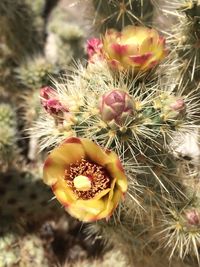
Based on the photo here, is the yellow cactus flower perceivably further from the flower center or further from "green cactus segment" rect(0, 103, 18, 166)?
"green cactus segment" rect(0, 103, 18, 166)

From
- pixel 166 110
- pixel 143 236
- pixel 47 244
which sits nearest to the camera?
pixel 166 110

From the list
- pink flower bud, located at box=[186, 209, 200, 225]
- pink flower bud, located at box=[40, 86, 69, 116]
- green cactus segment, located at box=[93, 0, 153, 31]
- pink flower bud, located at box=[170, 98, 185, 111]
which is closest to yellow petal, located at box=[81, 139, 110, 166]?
pink flower bud, located at box=[40, 86, 69, 116]

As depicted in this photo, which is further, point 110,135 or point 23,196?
point 23,196

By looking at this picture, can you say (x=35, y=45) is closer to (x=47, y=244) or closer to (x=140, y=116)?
(x=47, y=244)

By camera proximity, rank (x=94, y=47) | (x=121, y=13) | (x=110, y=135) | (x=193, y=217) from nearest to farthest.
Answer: (x=110, y=135) < (x=193, y=217) < (x=94, y=47) < (x=121, y=13)

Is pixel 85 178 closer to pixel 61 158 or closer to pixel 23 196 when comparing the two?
pixel 61 158

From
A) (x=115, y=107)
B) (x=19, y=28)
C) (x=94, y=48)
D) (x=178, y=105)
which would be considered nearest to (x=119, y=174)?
(x=115, y=107)

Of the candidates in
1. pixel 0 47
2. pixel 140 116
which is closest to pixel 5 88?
pixel 0 47
